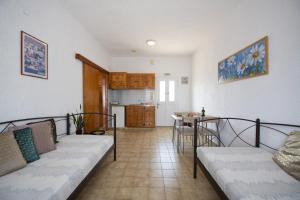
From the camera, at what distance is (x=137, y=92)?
230 inches

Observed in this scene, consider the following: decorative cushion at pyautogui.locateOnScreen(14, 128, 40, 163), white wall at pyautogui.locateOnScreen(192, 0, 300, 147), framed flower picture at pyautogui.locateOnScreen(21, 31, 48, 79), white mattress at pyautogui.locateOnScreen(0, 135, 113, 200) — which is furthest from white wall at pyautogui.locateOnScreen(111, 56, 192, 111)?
decorative cushion at pyautogui.locateOnScreen(14, 128, 40, 163)

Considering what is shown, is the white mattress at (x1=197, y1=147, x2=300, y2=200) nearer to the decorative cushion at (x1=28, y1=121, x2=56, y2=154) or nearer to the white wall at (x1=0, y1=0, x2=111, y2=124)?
the decorative cushion at (x1=28, y1=121, x2=56, y2=154)

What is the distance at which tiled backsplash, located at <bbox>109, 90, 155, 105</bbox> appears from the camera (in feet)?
19.1

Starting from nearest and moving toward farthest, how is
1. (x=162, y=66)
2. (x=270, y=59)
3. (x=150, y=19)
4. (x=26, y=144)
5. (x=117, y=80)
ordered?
(x=26, y=144)
(x=270, y=59)
(x=150, y=19)
(x=117, y=80)
(x=162, y=66)

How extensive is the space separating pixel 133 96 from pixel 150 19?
3.33m

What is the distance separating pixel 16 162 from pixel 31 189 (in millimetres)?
454

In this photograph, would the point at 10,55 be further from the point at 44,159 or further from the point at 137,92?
the point at 137,92

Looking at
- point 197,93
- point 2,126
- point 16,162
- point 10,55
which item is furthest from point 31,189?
point 197,93

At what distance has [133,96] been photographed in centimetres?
587

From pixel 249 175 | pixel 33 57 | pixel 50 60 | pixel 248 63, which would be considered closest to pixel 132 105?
pixel 50 60

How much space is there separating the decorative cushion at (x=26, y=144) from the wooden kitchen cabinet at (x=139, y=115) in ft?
12.8

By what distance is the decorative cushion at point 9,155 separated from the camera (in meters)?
1.19

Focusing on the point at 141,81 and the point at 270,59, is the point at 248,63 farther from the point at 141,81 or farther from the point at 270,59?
the point at 141,81

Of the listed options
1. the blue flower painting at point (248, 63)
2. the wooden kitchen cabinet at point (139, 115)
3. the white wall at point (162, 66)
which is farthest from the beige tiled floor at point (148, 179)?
the white wall at point (162, 66)
